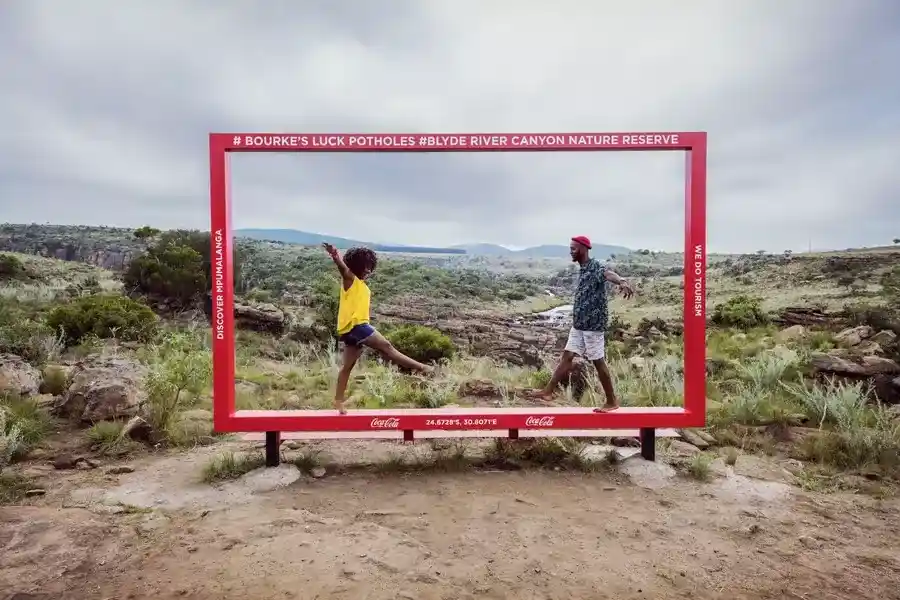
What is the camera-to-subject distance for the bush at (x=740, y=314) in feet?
46.4

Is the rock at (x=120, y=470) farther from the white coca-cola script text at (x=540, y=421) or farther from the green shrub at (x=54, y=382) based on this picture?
the white coca-cola script text at (x=540, y=421)

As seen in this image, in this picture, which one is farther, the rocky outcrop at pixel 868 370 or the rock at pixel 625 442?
the rocky outcrop at pixel 868 370

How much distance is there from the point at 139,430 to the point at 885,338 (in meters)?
11.4

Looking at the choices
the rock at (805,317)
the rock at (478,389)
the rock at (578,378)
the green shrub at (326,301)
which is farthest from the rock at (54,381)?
the rock at (805,317)

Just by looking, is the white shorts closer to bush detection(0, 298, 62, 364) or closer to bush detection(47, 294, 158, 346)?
bush detection(0, 298, 62, 364)

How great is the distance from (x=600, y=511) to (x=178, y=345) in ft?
22.4

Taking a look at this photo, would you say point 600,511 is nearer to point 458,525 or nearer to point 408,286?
point 458,525

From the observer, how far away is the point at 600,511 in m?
4.48

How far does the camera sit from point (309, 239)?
540cm

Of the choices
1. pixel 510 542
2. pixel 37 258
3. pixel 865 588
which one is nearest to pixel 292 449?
pixel 510 542

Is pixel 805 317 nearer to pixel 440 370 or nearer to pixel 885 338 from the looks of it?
pixel 885 338

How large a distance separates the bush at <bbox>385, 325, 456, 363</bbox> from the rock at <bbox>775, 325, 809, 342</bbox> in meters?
8.48

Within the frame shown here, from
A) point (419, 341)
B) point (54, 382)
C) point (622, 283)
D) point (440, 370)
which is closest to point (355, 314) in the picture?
point (419, 341)

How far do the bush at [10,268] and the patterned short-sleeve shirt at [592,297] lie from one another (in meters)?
21.0
